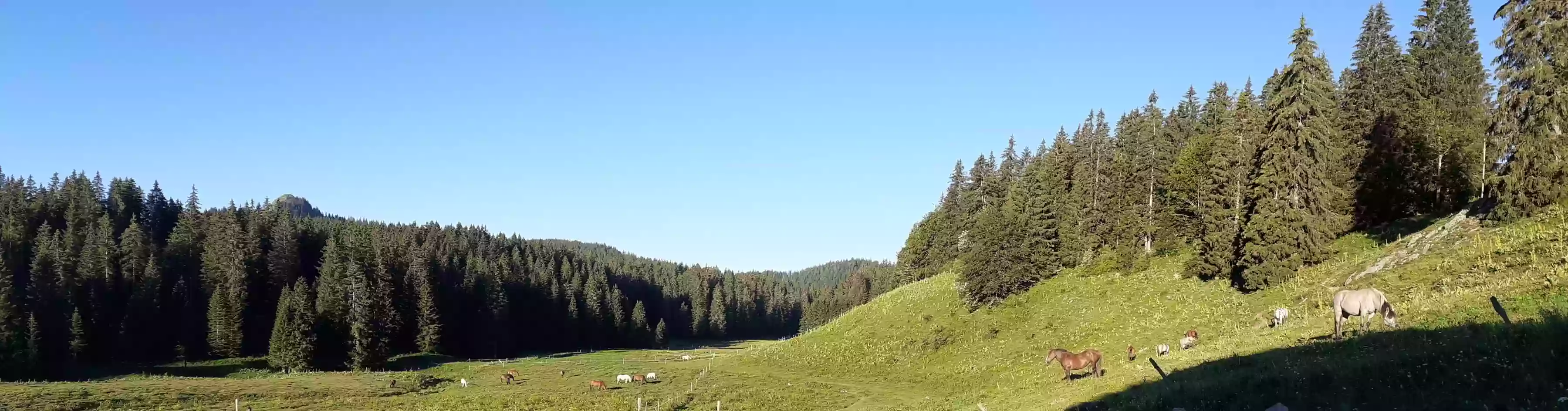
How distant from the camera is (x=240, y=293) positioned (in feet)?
322

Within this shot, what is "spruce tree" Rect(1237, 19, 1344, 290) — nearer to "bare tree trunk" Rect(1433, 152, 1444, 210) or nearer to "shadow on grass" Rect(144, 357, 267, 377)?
"bare tree trunk" Rect(1433, 152, 1444, 210)

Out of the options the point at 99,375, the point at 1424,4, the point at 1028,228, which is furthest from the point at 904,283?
the point at 99,375

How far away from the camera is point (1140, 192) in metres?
66.4

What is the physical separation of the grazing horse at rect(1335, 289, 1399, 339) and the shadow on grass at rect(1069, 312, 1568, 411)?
69cm

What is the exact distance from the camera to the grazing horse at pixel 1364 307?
21.8 metres

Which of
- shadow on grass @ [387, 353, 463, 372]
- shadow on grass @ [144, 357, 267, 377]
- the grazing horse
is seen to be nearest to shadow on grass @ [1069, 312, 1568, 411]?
the grazing horse

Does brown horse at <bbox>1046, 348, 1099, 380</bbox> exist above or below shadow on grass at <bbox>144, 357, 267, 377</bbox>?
above

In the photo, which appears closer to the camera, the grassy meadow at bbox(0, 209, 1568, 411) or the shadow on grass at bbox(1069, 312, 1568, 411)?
the shadow on grass at bbox(1069, 312, 1568, 411)

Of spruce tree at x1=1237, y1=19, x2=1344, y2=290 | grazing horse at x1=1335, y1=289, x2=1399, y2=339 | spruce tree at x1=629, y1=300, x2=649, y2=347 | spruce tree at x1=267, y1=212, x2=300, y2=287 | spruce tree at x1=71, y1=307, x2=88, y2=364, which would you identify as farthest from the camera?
spruce tree at x1=629, y1=300, x2=649, y2=347

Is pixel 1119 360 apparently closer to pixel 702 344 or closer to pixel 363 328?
pixel 363 328

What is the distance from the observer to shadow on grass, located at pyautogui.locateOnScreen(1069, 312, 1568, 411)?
1355 cm

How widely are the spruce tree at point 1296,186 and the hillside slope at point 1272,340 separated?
48.1 inches

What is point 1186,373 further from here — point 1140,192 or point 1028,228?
point 1140,192

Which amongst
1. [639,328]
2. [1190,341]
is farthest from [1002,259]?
[639,328]
